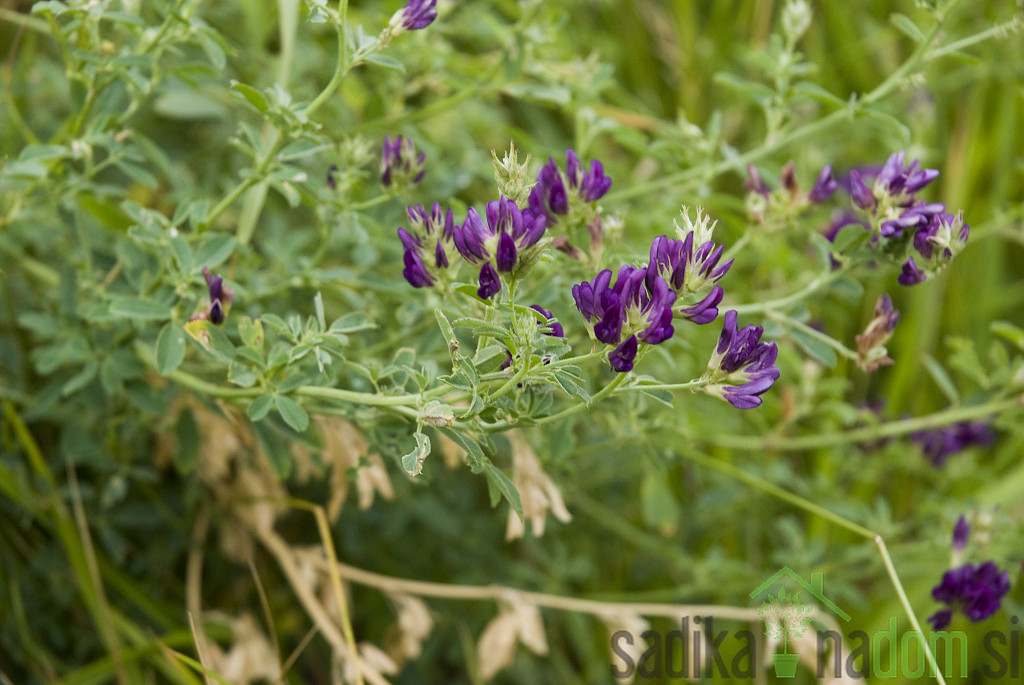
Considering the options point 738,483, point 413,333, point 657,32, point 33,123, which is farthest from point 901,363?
point 33,123

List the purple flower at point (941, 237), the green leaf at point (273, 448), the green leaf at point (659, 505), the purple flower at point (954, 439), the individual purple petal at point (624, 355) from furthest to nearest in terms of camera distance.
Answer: the purple flower at point (954, 439) < the green leaf at point (659, 505) < the green leaf at point (273, 448) < the purple flower at point (941, 237) < the individual purple petal at point (624, 355)

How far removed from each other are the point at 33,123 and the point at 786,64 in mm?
1323

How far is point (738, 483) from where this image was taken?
1.95 metres

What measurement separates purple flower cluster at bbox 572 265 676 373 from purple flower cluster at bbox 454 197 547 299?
80 mm

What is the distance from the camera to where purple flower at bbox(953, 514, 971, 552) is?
150 centimetres

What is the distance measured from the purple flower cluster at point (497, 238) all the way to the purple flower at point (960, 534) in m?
1.01

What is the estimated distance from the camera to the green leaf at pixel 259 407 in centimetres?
109

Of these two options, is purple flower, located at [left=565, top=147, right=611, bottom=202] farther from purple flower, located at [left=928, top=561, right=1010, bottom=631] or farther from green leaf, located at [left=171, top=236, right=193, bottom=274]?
purple flower, located at [left=928, top=561, right=1010, bottom=631]

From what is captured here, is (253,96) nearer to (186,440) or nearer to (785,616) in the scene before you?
(186,440)

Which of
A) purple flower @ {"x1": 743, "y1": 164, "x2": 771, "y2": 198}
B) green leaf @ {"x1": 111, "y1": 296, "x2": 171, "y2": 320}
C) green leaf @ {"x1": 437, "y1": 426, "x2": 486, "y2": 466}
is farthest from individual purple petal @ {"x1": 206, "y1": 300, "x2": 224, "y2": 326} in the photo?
purple flower @ {"x1": 743, "y1": 164, "x2": 771, "y2": 198}

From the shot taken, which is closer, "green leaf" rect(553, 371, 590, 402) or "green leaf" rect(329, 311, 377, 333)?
"green leaf" rect(553, 371, 590, 402)

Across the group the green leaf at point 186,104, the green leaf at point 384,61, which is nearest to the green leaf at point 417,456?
the green leaf at point 384,61

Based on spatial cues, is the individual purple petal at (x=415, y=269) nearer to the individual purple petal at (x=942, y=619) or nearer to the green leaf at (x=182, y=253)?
the green leaf at (x=182, y=253)

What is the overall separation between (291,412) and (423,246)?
0.26 meters
